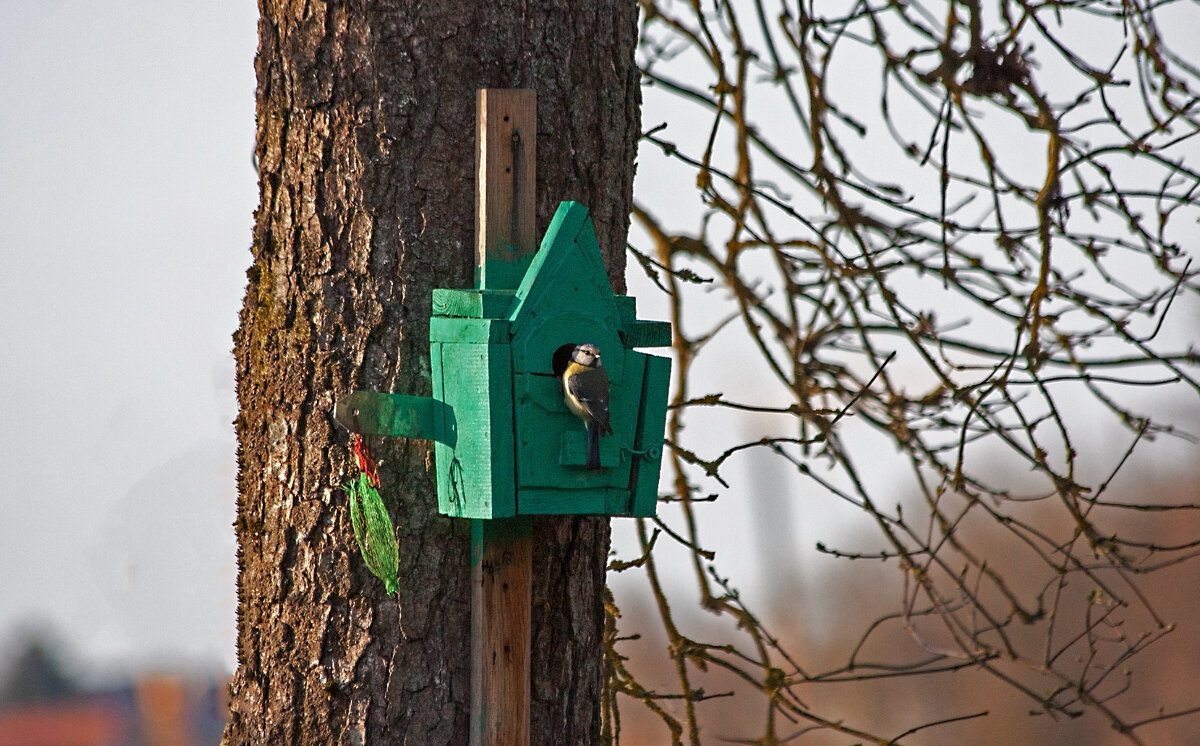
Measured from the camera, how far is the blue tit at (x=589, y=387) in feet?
5.77

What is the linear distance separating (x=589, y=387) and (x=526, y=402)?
0.37ft

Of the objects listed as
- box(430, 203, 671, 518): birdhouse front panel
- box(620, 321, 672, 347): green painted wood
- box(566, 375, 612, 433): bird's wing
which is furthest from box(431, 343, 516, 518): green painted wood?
box(620, 321, 672, 347): green painted wood

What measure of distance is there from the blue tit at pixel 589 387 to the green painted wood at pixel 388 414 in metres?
0.23

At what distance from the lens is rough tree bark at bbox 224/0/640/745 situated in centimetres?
183

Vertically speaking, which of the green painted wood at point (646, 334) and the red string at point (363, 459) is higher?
the green painted wood at point (646, 334)

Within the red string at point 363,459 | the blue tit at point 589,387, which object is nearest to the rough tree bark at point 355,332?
the red string at point 363,459

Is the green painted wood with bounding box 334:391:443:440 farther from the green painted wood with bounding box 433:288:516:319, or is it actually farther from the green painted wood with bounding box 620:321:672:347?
the green painted wood with bounding box 620:321:672:347

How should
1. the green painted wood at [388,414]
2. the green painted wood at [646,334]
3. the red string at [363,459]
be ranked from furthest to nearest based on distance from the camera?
the green painted wood at [646,334] → the red string at [363,459] → the green painted wood at [388,414]

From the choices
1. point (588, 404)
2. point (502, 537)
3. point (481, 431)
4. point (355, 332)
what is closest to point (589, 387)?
point (588, 404)

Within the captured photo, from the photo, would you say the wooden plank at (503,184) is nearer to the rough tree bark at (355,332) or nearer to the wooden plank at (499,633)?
the rough tree bark at (355,332)

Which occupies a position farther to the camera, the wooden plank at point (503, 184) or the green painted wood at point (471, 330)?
the wooden plank at point (503, 184)

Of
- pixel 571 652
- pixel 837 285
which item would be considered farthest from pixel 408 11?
pixel 837 285

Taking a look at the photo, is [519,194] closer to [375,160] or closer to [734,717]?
[375,160]

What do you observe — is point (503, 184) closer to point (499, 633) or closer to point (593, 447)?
point (593, 447)
